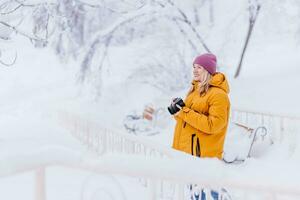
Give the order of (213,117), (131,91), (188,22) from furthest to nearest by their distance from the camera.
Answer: (131,91), (188,22), (213,117)

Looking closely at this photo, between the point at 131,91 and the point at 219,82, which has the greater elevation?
the point at 131,91

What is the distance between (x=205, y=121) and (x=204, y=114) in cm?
10

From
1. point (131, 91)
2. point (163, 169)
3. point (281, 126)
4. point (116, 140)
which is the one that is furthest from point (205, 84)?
point (131, 91)

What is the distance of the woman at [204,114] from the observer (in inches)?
114

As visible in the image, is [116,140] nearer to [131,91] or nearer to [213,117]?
[213,117]

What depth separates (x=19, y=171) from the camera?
1614 mm

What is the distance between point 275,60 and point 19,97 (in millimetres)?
7420

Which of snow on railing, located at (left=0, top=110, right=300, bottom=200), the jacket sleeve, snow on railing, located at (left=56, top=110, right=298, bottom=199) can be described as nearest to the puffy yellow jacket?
the jacket sleeve

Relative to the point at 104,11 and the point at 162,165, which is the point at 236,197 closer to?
the point at 162,165

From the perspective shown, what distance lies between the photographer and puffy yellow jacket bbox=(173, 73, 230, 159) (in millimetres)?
2904

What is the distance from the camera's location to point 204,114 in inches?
118

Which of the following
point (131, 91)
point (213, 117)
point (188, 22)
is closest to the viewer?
point (213, 117)

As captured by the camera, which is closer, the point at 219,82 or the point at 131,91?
the point at 219,82

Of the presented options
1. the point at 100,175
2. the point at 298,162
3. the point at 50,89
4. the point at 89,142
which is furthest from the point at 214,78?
the point at 50,89
